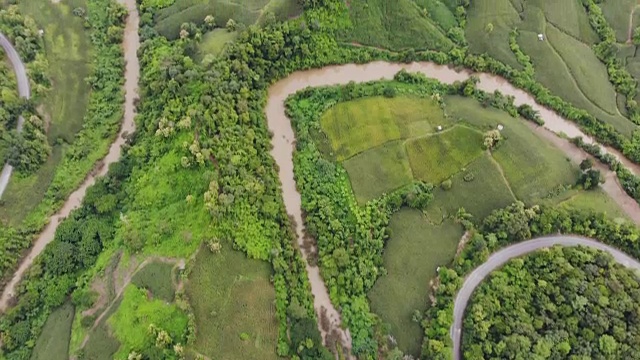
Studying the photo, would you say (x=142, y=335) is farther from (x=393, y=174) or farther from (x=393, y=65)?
(x=393, y=65)

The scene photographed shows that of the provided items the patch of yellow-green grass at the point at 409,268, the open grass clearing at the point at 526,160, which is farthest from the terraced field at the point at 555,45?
the patch of yellow-green grass at the point at 409,268

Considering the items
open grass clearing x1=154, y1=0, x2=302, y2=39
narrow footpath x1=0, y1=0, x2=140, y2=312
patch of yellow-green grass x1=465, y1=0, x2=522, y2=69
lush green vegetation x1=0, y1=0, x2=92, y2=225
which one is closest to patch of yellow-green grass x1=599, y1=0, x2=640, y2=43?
patch of yellow-green grass x1=465, y1=0, x2=522, y2=69

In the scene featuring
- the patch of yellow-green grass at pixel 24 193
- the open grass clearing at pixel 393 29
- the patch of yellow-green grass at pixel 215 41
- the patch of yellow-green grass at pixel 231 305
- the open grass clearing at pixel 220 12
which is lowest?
the patch of yellow-green grass at pixel 231 305

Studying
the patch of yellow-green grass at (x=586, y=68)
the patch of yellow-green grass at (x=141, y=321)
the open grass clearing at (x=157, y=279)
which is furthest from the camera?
the patch of yellow-green grass at (x=586, y=68)

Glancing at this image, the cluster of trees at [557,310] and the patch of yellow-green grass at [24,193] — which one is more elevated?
the patch of yellow-green grass at [24,193]

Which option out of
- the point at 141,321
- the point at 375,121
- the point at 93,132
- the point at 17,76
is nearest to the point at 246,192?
the point at 141,321

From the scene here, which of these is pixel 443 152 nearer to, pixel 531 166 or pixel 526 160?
pixel 526 160

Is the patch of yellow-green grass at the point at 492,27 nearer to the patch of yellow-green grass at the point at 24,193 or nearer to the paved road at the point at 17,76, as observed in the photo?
the patch of yellow-green grass at the point at 24,193
